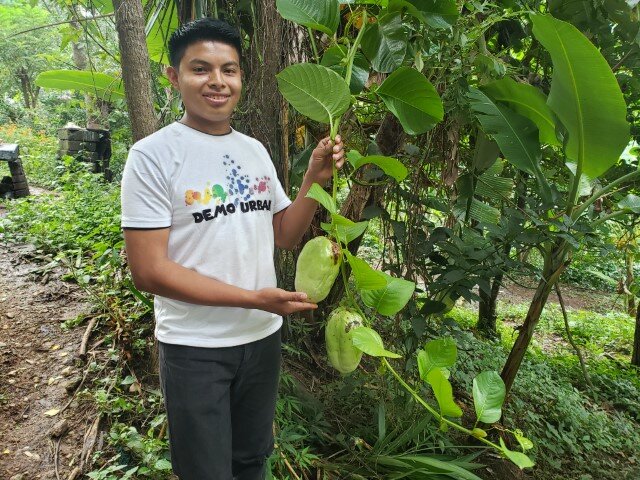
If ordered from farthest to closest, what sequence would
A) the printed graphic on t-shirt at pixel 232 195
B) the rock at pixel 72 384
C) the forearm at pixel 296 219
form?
the rock at pixel 72 384 < the forearm at pixel 296 219 < the printed graphic on t-shirt at pixel 232 195

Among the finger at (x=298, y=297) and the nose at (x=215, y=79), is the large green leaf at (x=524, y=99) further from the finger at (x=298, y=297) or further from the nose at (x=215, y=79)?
the finger at (x=298, y=297)

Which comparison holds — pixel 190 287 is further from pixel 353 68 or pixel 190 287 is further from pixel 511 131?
pixel 511 131

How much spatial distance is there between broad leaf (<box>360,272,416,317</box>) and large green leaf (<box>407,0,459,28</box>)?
666 mm

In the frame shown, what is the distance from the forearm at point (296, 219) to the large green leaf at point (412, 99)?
29cm

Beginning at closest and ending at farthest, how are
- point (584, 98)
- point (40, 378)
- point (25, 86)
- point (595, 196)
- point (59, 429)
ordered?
point (584, 98) < point (595, 196) < point (59, 429) < point (40, 378) < point (25, 86)

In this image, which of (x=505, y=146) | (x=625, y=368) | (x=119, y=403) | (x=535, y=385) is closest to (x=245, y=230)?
(x=505, y=146)

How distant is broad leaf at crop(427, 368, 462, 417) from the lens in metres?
0.68

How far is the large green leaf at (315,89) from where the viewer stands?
78 cm

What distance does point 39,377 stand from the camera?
6.59 ft

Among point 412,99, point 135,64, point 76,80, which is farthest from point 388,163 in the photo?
point 76,80

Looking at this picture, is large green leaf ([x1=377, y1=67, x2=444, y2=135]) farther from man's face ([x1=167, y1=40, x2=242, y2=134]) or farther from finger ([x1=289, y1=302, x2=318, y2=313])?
finger ([x1=289, y1=302, x2=318, y2=313])

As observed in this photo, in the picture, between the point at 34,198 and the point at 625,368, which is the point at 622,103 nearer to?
the point at 625,368

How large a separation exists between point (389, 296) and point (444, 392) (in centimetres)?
17

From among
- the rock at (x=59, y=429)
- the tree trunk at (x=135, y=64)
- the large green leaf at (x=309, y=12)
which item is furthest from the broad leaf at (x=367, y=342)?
the rock at (x=59, y=429)
